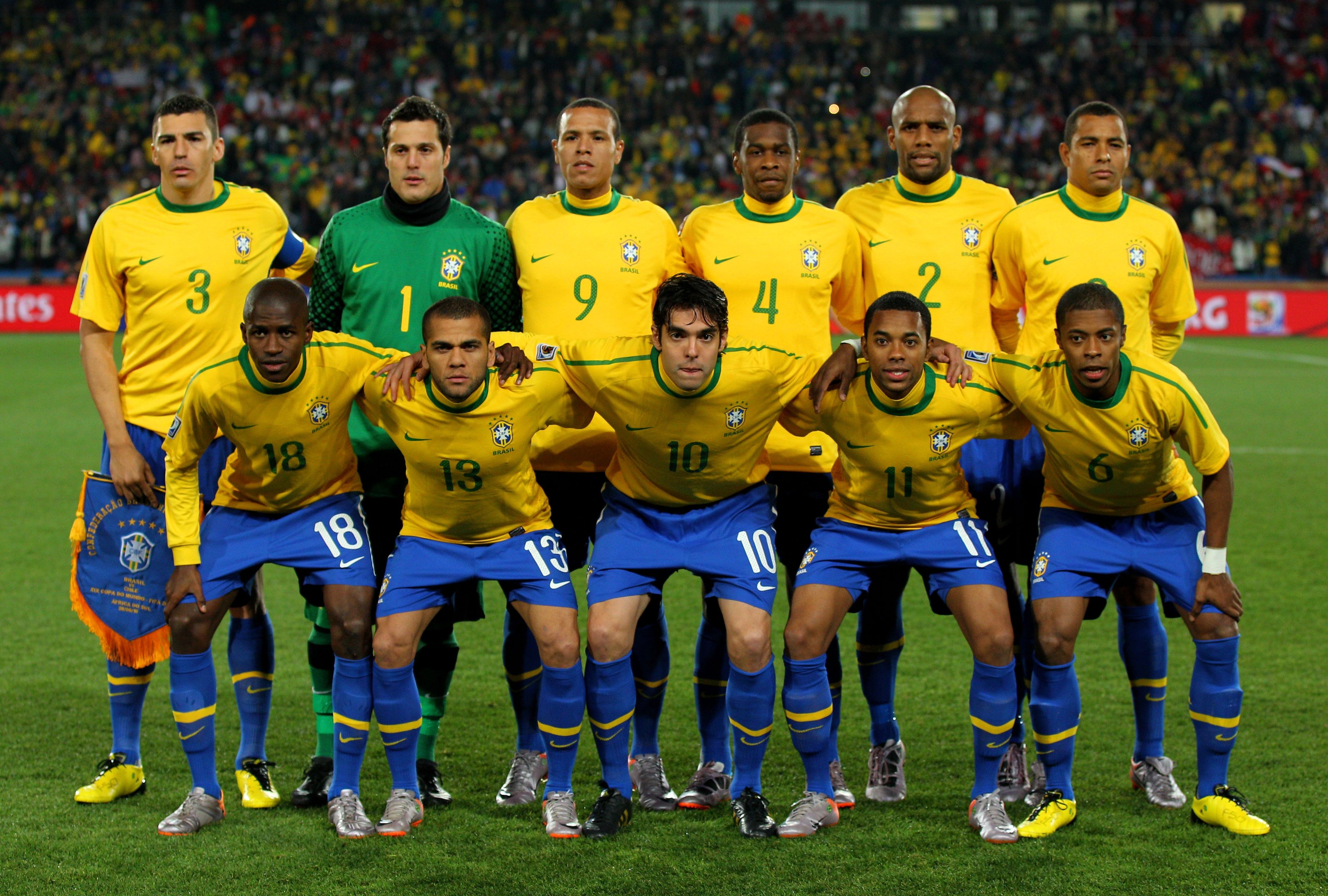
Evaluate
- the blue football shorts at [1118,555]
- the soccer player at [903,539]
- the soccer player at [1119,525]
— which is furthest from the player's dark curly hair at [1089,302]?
the blue football shorts at [1118,555]

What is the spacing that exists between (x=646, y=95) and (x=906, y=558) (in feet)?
80.6

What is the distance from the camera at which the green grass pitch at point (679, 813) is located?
3715 millimetres

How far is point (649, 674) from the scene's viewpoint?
4496mm

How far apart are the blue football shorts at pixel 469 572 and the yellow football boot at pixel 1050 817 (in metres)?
1.58

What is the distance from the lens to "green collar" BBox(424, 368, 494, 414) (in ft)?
13.3

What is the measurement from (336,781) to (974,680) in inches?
81.1

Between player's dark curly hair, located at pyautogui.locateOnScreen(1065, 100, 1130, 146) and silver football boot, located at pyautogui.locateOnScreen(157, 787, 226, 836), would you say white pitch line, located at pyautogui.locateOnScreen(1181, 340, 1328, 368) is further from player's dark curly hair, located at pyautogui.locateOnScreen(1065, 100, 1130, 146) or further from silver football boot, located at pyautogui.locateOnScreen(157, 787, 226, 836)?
silver football boot, located at pyautogui.locateOnScreen(157, 787, 226, 836)

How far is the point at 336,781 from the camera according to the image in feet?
13.6

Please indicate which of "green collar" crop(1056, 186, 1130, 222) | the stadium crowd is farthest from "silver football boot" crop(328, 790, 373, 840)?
the stadium crowd

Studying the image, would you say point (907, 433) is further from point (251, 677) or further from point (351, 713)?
point (251, 677)

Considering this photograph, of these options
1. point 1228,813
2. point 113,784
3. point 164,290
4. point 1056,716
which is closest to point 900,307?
point 1056,716

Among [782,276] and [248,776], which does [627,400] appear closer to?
[782,276]

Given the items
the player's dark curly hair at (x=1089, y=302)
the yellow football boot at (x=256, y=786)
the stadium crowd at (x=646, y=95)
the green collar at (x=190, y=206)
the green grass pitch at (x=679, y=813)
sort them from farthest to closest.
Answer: the stadium crowd at (x=646, y=95) → the green collar at (x=190, y=206) → the yellow football boot at (x=256, y=786) → the player's dark curly hair at (x=1089, y=302) → the green grass pitch at (x=679, y=813)

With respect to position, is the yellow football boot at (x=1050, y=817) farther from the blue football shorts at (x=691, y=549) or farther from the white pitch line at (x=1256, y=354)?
the white pitch line at (x=1256, y=354)
